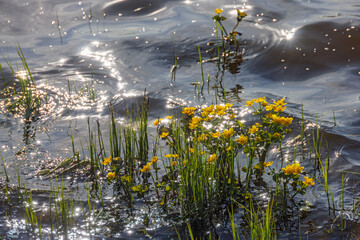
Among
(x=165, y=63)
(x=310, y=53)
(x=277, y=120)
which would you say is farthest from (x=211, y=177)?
(x=310, y=53)

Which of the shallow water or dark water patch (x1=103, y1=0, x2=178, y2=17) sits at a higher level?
dark water patch (x1=103, y1=0, x2=178, y2=17)

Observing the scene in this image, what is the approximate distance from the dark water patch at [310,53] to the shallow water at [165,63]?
14 millimetres

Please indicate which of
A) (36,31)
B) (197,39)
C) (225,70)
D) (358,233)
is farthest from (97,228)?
(36,31)

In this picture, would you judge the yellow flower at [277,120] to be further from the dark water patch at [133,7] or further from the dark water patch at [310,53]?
the dark water patch at [133,7]

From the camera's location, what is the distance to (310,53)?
6.14m

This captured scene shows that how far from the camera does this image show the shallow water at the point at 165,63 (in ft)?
14.3

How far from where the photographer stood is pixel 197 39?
6.77m

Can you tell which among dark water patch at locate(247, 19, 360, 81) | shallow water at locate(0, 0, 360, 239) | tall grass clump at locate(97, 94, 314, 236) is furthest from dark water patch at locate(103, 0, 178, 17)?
tall grass clump at locate(97, 94, 314, 236)

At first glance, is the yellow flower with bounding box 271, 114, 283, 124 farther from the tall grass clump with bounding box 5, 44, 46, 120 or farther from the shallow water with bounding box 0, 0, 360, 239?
the tall grass clump with bounding box 5, 44, 46, 120

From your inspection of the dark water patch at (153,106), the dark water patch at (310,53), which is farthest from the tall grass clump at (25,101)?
the dark water patch at (310,53)

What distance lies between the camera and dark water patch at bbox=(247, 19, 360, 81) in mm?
5840

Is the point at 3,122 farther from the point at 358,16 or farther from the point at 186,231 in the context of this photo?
the point at 358,16

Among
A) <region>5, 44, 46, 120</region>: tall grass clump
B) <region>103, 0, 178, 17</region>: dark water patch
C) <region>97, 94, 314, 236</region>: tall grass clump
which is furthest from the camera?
<region>103, 0, 178, 17</region>: dark water patch

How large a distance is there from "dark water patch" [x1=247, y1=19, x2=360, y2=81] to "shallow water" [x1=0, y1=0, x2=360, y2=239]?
0.01 m
